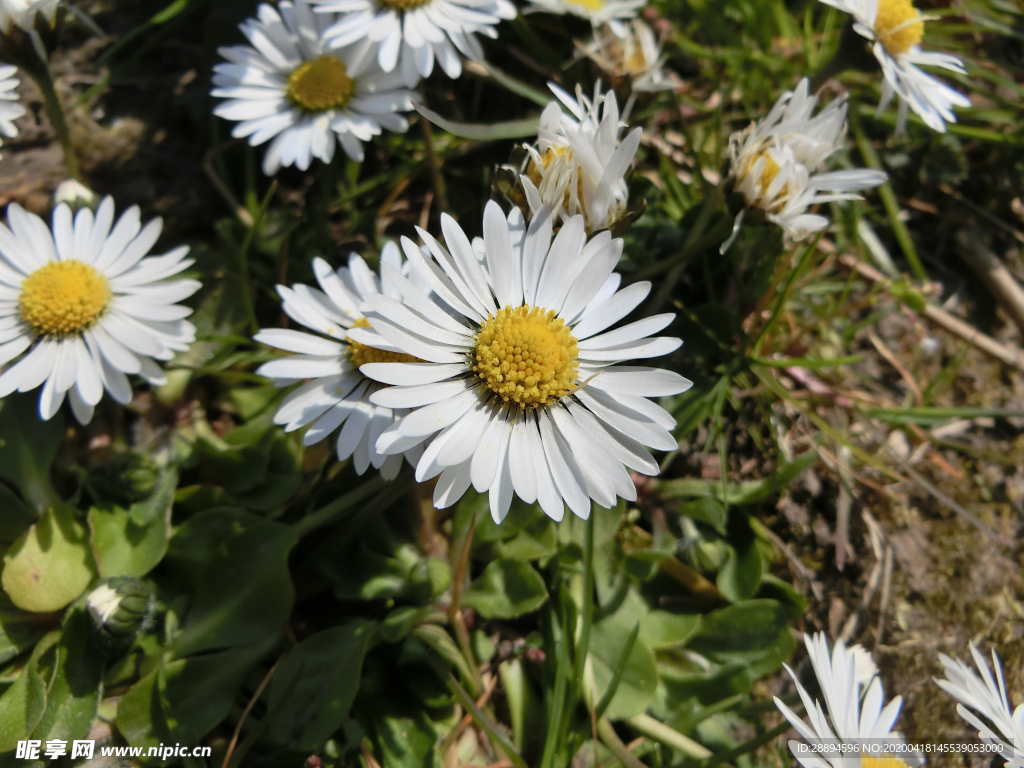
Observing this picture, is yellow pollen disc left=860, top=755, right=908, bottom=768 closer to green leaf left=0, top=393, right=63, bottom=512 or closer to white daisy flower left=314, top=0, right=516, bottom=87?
white daisy flower left=314, top=0, right=516, bottom=87

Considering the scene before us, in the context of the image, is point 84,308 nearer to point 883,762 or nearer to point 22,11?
point 22,11

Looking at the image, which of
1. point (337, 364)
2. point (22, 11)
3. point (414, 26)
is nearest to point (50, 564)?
point (337, 364)

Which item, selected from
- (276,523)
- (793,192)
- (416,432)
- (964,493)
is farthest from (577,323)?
(964,493)

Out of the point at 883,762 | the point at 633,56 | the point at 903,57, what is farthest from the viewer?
the point at 633,56

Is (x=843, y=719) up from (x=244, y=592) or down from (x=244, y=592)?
down

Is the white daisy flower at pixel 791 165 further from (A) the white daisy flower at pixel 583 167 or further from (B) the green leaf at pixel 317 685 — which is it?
(B) the green leaf at pixel 317 685

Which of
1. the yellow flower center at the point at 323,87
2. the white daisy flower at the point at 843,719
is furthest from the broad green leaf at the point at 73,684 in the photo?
the white daisy flower at the point at 843,719
